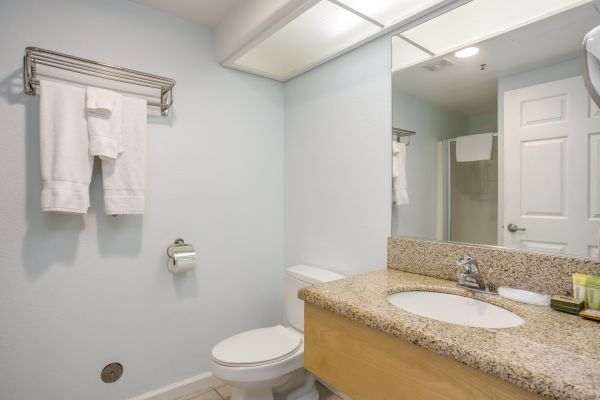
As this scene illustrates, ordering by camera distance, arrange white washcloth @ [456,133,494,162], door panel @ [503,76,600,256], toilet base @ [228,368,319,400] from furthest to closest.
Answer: toilet base @ [228,368,319,400], white washcloth @ [456,133,494,162], door panel @ [503,76,600,256]

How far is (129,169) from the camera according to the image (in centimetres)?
153

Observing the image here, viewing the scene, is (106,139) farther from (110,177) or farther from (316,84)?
(316,84)

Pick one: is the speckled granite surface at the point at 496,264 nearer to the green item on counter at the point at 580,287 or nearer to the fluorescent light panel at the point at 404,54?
the green item on counter at the point at 580,287

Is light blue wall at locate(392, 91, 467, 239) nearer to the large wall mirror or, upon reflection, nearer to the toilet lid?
the large wall mirror

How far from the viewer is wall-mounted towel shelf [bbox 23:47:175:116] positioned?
133 centimetres

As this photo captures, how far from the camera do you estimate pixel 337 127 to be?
1.79 meters

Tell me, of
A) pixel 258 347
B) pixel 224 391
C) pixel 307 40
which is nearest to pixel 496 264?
pixel 258 347

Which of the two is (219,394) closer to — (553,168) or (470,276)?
(470,276)

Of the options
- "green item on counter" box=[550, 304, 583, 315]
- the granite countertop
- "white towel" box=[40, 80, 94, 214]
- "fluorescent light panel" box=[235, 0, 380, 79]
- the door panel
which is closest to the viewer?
the granite countertop

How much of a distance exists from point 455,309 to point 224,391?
1474 mm

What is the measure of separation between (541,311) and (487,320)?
0.15 meters

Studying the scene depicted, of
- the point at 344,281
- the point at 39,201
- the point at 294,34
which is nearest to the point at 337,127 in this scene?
the point at 294,34

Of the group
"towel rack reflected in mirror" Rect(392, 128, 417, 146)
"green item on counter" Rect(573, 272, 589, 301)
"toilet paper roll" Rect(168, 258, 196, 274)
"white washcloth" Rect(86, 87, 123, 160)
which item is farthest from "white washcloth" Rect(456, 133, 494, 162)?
"white washcloth" Rect(86, 87, 123, 160)

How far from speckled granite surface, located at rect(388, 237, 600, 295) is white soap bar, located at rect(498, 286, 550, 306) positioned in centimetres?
5
